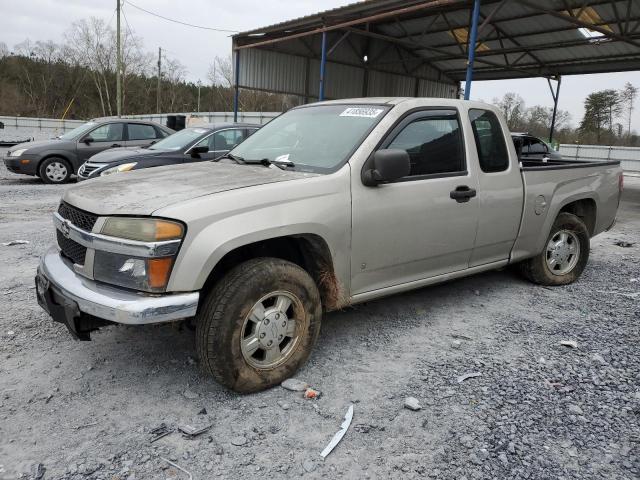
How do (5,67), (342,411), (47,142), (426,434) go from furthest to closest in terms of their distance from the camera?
1. (5,67)
2. (47,142)
3. (342,411)
4. (426,434)

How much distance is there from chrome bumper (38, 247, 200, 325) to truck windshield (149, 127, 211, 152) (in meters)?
6.42

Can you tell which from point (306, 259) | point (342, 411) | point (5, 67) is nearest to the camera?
point (342, 411)

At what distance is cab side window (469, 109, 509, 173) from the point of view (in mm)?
4113

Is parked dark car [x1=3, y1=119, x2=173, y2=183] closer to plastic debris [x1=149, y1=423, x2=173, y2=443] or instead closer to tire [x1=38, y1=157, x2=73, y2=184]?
tire [x1=38, y1=157, x2=73, y2=184]

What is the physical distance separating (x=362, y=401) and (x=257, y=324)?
78 centimetres

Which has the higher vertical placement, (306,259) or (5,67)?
(5,67)

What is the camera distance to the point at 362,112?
369 cm

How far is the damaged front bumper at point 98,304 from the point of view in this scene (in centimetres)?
249

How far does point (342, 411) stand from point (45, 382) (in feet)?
5.98

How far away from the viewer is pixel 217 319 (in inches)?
106

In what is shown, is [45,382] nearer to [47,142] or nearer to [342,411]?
[342,411]

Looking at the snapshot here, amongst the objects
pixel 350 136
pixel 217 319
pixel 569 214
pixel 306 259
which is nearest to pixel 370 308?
pixel 306 259

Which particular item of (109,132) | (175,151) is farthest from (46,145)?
(175,151)

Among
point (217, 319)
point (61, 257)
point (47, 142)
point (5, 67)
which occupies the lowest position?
point (217, 319)
